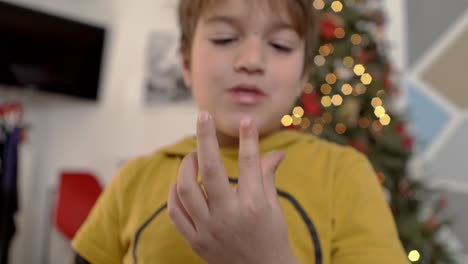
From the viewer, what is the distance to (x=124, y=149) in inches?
115

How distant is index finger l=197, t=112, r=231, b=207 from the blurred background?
7.06 feet

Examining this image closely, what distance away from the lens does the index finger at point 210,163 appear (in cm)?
42

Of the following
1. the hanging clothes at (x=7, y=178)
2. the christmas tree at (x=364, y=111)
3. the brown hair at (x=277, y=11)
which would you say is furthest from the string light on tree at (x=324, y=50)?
the hanging clothes at (x=7, y=178)

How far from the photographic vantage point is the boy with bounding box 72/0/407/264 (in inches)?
17.1

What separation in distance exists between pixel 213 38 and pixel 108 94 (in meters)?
2.54

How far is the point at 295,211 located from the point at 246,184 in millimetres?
187

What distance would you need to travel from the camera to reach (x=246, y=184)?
431mm

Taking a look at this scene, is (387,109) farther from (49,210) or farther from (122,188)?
(49,210)

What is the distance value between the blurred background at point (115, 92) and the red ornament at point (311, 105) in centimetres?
78

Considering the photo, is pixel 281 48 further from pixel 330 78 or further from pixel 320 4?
pixel 320 4

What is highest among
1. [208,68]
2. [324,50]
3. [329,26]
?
[329,26]

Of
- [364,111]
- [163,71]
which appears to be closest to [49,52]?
[163,71]

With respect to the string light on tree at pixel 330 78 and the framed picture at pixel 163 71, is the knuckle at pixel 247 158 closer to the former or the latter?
the string light on tree at pixel 330 78

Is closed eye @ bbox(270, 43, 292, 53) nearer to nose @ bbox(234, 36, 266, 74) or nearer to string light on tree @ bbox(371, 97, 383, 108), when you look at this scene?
nose @ bbox(234, 36, 266, 74)
